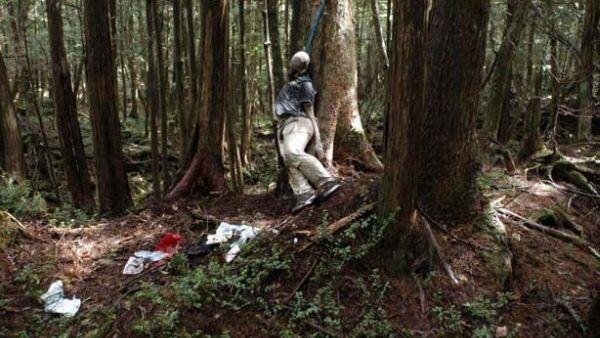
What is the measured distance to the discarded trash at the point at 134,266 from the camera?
575 cm

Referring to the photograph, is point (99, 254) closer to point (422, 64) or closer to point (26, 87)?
point (422, 64)

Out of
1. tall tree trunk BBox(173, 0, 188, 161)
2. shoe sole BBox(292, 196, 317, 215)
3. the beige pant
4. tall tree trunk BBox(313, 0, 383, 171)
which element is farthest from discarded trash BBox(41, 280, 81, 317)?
tall tree trunk BBox(173, 0, 188, 161)

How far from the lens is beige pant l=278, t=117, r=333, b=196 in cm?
607

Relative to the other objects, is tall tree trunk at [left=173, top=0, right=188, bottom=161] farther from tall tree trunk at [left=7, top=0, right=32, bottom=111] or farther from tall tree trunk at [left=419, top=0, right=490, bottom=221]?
tall tree trunk at [left=419, top=0, right=490, bottom=221]

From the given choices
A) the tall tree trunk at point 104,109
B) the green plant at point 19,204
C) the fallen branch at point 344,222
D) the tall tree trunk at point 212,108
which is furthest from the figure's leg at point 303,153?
the green plant at point 19,204

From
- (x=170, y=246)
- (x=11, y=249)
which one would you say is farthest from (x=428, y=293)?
(x=11, y=249)

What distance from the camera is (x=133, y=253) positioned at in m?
6.27

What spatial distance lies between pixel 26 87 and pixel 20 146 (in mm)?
7081

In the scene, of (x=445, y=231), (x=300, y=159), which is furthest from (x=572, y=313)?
(x=300, y=159)

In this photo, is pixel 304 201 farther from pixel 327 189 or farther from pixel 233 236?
pixel 233 236

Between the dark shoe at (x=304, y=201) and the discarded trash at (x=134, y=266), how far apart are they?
75.3 inches

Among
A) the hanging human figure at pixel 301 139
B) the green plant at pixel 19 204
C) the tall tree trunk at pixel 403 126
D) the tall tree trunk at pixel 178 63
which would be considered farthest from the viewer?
the tall tree trunk at pixel 178 63

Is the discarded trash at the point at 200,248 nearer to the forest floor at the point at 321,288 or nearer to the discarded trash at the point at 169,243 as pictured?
the forest floor at the point at 321,288

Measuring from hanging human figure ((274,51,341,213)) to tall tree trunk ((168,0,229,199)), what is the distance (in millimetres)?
1496
